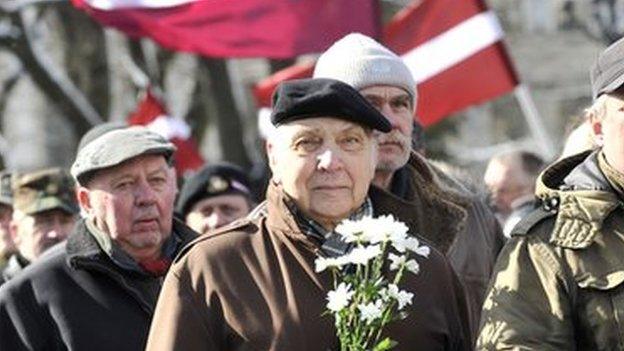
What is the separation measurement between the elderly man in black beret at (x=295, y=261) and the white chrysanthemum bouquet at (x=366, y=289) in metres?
0.17

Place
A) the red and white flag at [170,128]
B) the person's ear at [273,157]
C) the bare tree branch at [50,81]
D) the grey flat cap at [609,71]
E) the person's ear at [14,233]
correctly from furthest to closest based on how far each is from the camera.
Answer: the bare tree branch at [50,81] → the red and white flag at [170,128] → the person's ear at [14,233] → the person's ear at [273,157] → the grey flat cap at [609,71]

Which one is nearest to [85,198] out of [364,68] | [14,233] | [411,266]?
[364,68]

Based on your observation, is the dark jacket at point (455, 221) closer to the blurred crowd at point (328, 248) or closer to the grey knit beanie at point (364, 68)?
the blurred crowd at point (328, 248)

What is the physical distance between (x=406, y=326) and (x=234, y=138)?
1963cm

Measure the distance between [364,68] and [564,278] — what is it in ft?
5.81

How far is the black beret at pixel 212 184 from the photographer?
1101cm

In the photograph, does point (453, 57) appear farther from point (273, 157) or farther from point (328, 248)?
point (328, 248)

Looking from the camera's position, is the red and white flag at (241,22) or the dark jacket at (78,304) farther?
the red and white flag at (241,22)

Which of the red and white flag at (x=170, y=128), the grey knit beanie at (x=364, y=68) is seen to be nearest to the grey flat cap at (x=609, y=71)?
the grey knit beanie at (x=364, y=68)

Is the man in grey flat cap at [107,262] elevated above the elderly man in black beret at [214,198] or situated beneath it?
elevated above

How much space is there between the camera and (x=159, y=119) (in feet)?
53.8

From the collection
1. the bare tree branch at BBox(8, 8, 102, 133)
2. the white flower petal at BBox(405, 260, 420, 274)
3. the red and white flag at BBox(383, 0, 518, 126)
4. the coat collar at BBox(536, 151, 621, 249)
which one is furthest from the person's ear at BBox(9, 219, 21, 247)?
the bare tree branch at BBox(8, 8, 102, 133)

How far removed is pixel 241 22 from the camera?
1290 centimetres

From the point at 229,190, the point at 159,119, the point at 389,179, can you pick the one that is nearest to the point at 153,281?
the point at 389,179
